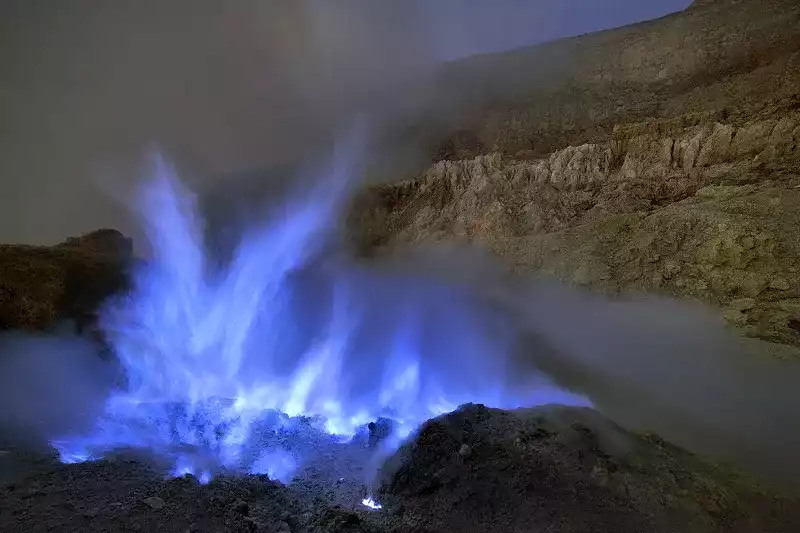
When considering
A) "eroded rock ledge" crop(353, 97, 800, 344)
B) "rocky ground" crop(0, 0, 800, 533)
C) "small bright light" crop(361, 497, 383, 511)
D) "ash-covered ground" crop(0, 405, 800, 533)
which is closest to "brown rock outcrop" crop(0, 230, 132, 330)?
"rocky ground" crop(0, 0, 800, 533)

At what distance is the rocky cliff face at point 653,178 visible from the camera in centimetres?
917

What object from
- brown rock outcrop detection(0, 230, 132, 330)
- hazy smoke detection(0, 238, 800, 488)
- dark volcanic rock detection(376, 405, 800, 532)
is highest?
brown rock outcrop detection(0, 230, 132, 330)

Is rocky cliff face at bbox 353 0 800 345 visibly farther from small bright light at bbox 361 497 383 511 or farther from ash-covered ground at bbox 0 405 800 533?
small bright light at bbox 361 497 383 511

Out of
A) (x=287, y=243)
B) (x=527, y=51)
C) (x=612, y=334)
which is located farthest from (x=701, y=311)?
→ (x=287, y=243)

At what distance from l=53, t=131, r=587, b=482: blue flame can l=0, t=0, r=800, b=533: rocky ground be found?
0.93 m

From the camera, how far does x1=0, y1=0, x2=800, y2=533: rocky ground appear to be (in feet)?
17.7

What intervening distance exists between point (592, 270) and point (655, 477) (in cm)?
570

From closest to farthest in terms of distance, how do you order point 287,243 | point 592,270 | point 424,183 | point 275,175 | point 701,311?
point 701,311
point 592,270
point 424,183
point 287,243
point 275,175

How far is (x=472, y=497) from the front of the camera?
223 inches

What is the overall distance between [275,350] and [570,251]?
26.9ft

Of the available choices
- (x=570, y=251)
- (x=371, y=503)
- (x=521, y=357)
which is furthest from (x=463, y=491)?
(x=570, y=251)

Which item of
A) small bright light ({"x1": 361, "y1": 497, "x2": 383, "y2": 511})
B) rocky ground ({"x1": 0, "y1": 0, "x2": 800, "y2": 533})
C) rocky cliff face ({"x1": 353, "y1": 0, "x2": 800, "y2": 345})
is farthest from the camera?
rocky cliff face ({"x1": 353, "y1": 0, "x2": 800, "y2": 345})

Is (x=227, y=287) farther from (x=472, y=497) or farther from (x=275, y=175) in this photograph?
(x=472, y=497)

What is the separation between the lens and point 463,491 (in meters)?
5.75
